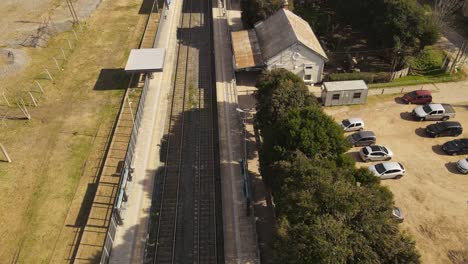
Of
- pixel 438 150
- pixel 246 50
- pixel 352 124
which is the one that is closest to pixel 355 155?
Result: pixel 352 124

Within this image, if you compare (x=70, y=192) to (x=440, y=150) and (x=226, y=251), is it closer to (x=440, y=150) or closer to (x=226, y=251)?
(x=226, y=251)

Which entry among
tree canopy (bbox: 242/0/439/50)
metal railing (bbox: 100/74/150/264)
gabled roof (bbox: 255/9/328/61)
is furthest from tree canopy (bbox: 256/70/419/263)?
tree canopy (bbox: 242/0/439/50)

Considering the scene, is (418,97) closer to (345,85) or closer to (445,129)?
(445,129)

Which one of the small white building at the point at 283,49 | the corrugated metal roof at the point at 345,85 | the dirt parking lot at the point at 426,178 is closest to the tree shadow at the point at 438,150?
the dirt parking lot at the point at 426,178

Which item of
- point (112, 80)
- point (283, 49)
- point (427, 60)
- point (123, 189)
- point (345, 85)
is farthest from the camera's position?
point (427, 60)

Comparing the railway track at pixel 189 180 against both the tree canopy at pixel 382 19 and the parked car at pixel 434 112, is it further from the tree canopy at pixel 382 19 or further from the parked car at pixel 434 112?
the parked car at pixel 434 112

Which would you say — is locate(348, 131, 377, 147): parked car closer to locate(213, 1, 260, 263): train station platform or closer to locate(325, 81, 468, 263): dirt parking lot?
locate(325, 81, 468, 263): dirt parking lot
